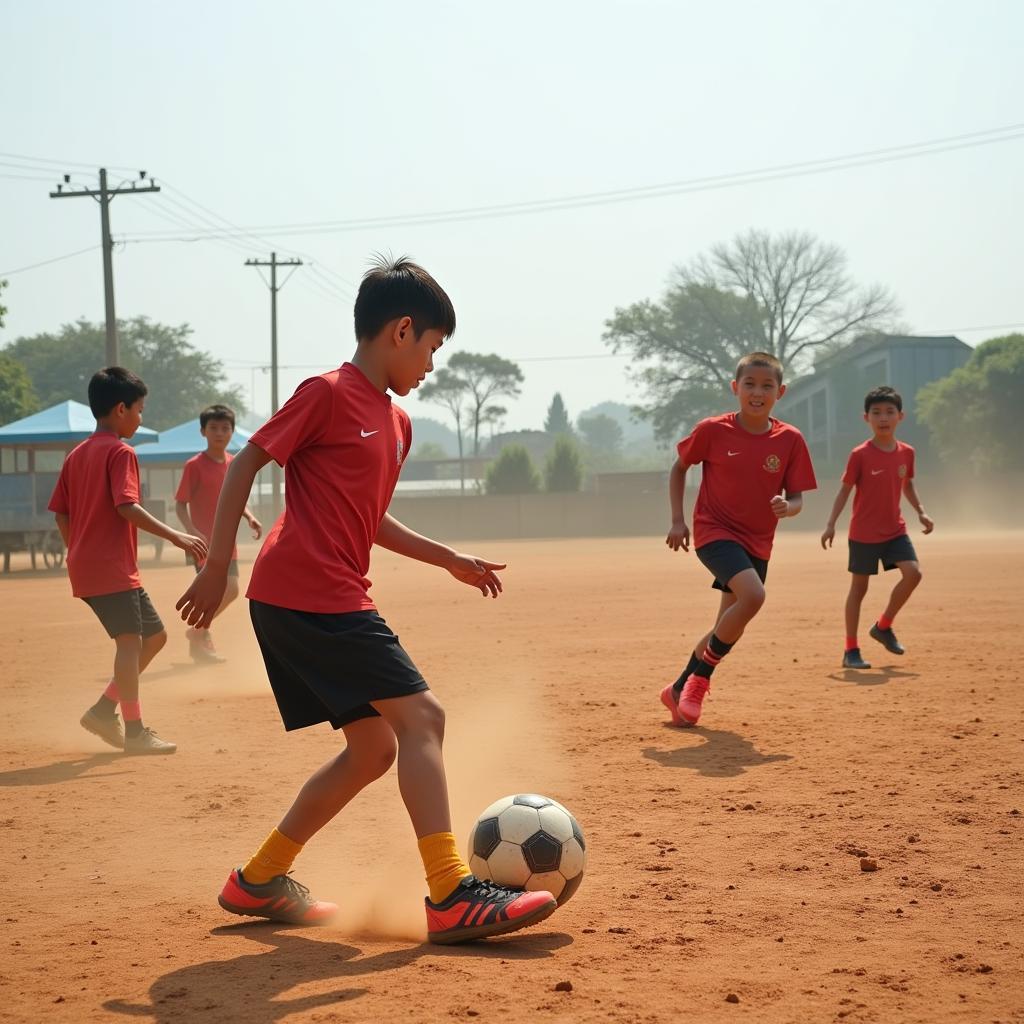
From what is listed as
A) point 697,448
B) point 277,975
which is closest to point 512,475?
point 697,448

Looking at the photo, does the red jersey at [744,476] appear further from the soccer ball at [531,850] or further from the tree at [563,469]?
the tree at [563,469]

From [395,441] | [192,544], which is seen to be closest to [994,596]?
[192,544]

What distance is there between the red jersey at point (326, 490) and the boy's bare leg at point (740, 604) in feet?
11.7

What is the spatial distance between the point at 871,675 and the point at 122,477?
17.3ft

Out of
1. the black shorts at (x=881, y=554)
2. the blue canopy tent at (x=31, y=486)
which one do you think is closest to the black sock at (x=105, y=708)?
the black shorts at (x=881, y=554)

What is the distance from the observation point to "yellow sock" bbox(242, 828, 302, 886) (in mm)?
3824

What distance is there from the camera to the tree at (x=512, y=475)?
190 ft

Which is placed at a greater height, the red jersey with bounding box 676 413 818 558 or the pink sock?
the red jersey with bounding box 676 413 818 558

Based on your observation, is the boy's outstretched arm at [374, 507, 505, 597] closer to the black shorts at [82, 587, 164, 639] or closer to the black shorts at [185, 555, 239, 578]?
the black shorts at [185, 555, 239, 578]

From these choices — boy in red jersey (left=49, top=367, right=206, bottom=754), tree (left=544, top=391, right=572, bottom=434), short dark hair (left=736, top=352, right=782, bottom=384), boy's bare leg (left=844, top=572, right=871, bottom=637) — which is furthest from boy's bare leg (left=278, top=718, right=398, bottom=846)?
tree (left=544, top=391, right=572, bottom=434)

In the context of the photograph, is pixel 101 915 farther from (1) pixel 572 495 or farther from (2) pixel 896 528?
(1) pixel 572 495

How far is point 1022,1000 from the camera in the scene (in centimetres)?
303

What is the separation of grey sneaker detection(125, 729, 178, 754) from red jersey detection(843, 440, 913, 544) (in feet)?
18.3

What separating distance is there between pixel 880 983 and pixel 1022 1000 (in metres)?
0.33
